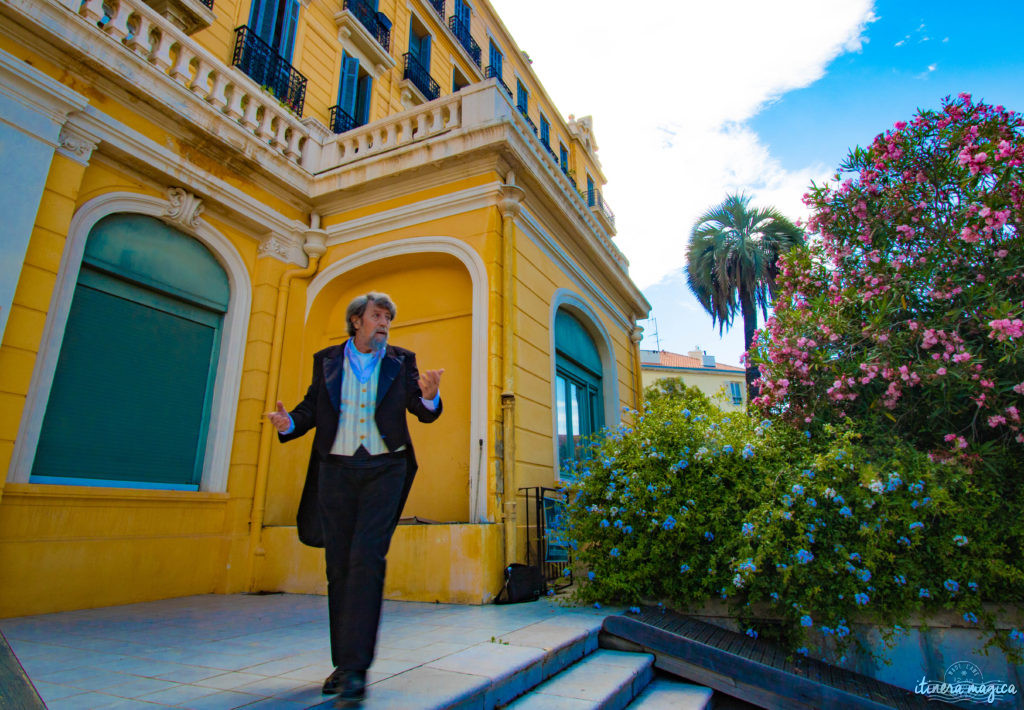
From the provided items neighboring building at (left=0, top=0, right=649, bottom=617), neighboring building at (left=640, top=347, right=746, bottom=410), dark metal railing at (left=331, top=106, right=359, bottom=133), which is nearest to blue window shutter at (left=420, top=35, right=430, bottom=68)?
dark metal railing at (left=331, top=106, right=359, bottom=133)

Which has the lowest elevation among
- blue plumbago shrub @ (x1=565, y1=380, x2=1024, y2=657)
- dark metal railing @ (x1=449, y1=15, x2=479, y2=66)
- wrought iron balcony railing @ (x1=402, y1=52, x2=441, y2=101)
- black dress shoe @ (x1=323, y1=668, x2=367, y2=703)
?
black dress shoe @ (x1=323, y1=668, x2=367, y2=703)

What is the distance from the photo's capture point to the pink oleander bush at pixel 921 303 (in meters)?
4.32

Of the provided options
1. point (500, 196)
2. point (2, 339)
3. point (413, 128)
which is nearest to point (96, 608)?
point (2, 339)

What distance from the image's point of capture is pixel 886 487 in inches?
152

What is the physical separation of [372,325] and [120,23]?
197 inches

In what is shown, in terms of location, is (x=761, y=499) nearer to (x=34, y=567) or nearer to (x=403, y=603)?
(x=403, y=603)

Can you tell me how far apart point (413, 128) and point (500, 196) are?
171 centimetres

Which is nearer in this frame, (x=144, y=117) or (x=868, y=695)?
(x=868, y=695)

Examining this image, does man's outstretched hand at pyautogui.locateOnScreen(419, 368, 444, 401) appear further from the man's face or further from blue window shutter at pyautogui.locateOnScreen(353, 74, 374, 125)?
blue window shutter at pyautogui.locateOnScreen(353, 74, 374, 125)

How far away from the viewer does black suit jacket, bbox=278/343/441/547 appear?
8.31 ft

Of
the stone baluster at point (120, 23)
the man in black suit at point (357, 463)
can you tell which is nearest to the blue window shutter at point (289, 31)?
the stone baluster at point (120, 23)

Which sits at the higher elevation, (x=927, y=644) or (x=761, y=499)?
(x=761, y=499)

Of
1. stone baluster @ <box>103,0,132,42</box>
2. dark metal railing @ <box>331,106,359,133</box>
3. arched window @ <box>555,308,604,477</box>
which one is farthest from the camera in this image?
dark metal railing @ <box>331,106,359,133</box>

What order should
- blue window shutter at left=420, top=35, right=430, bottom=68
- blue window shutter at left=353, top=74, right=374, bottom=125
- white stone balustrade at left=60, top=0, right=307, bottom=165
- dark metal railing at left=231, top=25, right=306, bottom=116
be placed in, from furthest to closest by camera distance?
blue window shutter at left=420, top=35, right=430, bottom=68
blue window shutter at left=353, top=74, right=374, bottom=125
dark metal railing at left=231, top=25, right=306, bottom=116
white stone balustrade at left=60, top=0, right=307, bottom=165
